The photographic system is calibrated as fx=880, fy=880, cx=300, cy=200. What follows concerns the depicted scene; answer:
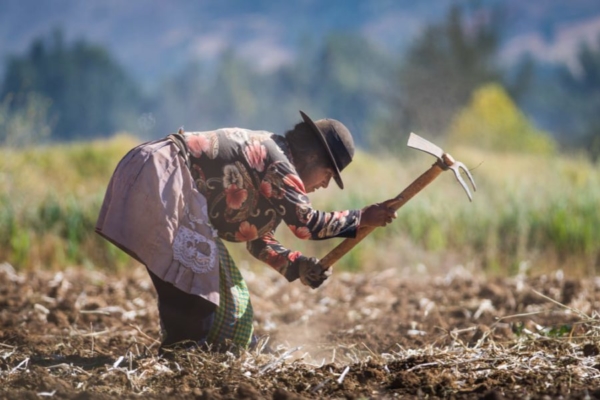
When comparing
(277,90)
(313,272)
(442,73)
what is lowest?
(313,272)

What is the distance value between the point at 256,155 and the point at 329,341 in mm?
1563

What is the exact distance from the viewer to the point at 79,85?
72.3 meters

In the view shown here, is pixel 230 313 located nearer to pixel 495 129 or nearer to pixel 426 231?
pixel 426 231

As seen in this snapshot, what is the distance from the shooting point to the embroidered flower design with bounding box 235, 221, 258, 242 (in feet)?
12.9

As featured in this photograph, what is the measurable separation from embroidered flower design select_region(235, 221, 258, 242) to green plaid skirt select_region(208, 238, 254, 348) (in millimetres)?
118

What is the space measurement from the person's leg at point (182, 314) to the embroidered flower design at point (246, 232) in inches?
12.9

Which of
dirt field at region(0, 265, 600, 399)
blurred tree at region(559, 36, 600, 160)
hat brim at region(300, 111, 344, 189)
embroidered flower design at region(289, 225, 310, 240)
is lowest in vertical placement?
dirt field at region(0, 265, 600, 399)

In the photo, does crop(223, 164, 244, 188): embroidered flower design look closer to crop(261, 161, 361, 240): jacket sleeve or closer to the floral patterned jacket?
the floral patterned jacket

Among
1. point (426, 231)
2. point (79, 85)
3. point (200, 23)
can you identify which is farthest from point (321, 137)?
point (200, 23)

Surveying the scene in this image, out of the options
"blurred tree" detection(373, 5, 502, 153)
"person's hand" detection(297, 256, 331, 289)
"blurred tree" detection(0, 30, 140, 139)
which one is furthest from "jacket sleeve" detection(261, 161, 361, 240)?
"blurred tree" detection(0, 30, 140, 139)

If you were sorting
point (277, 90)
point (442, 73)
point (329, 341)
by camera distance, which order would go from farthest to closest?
point (277, 90) → point (442, 73) → point (329, 341)

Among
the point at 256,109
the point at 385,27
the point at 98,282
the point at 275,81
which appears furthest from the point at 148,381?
the point at 385,27

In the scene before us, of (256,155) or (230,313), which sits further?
(230,313)

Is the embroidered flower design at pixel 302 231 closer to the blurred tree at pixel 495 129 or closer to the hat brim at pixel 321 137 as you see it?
the hat brim at pixel 321 137
